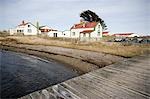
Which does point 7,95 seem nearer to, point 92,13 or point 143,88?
point 143,88

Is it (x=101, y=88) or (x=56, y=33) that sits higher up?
(x=56, y=33)

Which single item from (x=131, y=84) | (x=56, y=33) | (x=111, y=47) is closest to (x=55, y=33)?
(x=56, y=33)

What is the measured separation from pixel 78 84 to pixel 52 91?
1421mm

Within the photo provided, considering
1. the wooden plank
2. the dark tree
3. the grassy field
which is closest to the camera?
the wooden plank

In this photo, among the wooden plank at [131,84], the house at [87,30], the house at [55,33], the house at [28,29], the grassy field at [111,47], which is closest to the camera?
the wooden plank at [131,84]

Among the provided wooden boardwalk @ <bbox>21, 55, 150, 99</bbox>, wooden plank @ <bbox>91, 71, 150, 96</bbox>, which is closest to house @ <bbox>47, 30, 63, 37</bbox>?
wooden boardwalk @ <bbox>21, 55, 150, 99</bbox>

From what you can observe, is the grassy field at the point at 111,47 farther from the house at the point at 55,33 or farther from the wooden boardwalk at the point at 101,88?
the house at the point at 55,33

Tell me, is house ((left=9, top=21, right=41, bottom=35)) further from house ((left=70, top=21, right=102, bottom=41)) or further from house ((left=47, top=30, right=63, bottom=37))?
house ((left=70, top=21, right=102, bottom=41))

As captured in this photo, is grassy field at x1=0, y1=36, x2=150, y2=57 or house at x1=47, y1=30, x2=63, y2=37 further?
house at x1=47, y1=30, x2=63, y2=37

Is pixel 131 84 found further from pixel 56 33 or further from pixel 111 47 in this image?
A: pixel 56 33

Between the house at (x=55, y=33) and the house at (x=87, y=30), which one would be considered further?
the house at (x=55, y=33)

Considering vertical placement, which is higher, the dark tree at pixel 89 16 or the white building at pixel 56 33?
the dark tree at pixel 89 16

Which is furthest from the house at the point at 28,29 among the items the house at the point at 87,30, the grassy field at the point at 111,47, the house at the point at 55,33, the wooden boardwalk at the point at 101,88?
the wooden boardwalk at the point at 101,88

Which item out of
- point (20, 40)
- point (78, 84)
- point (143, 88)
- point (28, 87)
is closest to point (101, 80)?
point (78, 84)
